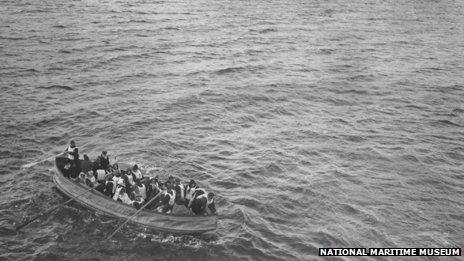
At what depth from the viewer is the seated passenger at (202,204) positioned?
66.3 feet

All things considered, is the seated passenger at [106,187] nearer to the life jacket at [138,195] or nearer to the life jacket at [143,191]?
the life jacket at [138,195]

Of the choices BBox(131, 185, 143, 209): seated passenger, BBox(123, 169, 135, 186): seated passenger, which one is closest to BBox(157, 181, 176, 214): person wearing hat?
BBox(131, 185, 143, 209): seated passenger

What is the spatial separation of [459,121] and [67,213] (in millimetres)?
30578

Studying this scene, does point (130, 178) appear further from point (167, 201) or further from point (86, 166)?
point (86, 166)

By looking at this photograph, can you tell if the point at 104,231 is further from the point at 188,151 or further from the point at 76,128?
the point at 76,128

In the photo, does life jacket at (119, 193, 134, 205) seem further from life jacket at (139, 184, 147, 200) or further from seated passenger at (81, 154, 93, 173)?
seated passenger at (81, 154, 93, 173)

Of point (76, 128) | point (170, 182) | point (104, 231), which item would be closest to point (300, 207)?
point (170, 182)

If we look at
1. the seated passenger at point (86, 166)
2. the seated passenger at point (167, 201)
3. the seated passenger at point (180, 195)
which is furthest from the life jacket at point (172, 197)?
the seated passenger at point (86, 166)

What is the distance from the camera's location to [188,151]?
28844 mm

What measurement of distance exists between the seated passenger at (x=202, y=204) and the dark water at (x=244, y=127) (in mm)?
1297

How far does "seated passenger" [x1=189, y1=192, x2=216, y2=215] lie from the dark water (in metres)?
1.30

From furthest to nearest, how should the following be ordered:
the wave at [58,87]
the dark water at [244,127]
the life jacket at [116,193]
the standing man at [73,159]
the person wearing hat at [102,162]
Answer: the wave at [58,87] → the person wearing hat at [102,162] → the standing man at [73,159] → the dark water at [244,127] → the life jacket at [116,193]

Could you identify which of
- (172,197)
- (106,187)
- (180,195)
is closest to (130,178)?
(106,187)

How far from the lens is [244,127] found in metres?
32.8
